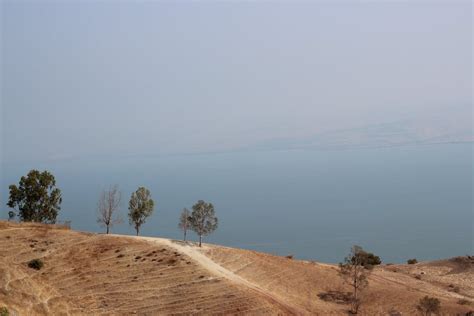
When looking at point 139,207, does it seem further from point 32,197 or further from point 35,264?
point 35,264

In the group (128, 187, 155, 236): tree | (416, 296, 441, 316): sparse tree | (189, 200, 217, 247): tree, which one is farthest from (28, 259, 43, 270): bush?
(416, 296, 441, 316): sparse tree

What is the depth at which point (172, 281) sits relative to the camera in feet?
145

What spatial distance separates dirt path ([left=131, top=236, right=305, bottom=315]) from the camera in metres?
40.8

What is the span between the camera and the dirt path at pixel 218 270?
40844 millimetres

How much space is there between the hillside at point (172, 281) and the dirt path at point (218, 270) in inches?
5.7

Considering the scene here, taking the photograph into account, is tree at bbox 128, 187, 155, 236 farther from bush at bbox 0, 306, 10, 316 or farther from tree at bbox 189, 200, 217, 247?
bush at bbox 0, 306, 10, 316

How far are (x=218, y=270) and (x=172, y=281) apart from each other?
246 inches

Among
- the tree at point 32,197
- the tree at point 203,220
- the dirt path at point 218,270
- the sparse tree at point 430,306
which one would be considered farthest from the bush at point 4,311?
the tree at point 32,197

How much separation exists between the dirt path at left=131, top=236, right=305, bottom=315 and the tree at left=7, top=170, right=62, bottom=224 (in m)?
26.2

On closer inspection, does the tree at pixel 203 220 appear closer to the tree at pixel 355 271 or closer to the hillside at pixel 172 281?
the hillside at pixel 172 281

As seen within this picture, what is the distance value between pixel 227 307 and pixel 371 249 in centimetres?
14971

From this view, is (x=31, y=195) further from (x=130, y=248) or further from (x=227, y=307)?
(x=227, y=307)

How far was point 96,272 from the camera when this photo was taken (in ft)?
146

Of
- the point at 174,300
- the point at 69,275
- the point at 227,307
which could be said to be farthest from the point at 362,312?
the point at 69,275
